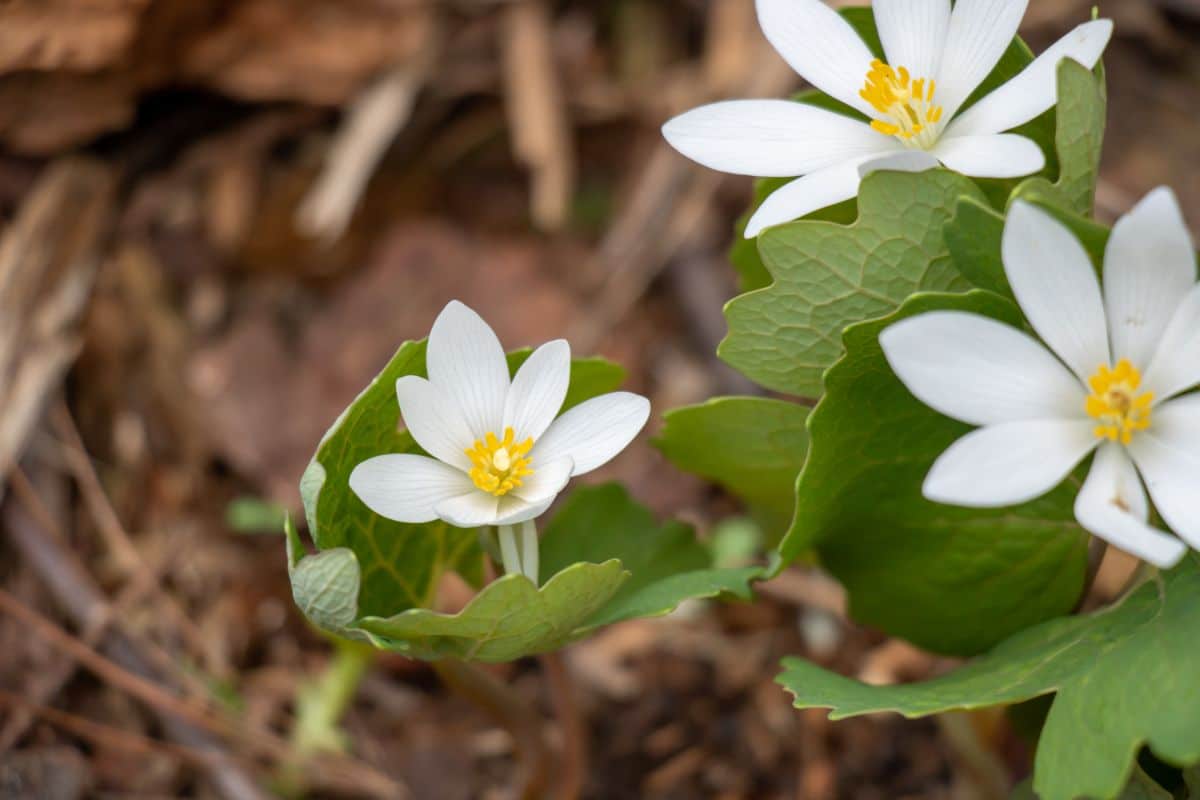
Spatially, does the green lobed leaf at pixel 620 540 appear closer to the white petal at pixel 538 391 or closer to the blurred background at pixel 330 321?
the white petal at pixel 538 391

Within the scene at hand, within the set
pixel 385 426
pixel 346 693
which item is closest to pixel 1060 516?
pixel 385 426

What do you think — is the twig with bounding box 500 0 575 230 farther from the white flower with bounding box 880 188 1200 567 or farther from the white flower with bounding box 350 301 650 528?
the white flower with bounding box 880 188 1200 567

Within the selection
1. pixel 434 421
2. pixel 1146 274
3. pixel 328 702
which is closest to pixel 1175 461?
pixel 1146 274

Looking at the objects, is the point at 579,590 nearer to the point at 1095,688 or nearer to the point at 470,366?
the point at 470,366

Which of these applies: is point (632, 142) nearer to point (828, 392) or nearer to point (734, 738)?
point (734, 738)

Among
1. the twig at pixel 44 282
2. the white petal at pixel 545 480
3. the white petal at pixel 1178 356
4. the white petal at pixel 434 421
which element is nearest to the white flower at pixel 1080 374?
the white petal at pixel 1178 356
